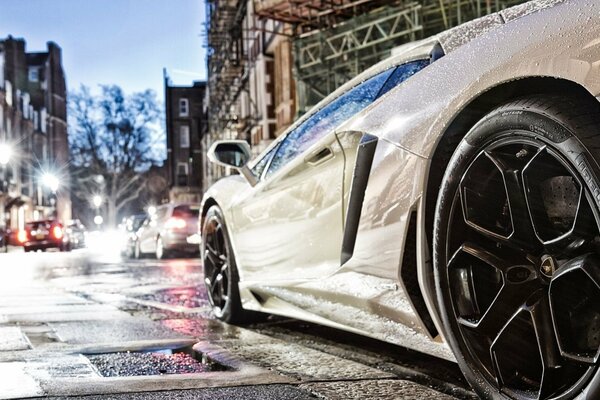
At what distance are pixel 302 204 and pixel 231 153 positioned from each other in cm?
137

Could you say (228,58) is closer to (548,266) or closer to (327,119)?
(327,119)

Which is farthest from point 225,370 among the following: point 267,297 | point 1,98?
point 1,98

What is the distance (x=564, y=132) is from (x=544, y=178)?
0.22m

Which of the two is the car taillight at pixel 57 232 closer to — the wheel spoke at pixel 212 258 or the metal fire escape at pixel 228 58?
the metal fire escape at pixel 228 58

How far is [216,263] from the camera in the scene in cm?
575

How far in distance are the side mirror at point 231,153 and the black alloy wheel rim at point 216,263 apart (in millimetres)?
502

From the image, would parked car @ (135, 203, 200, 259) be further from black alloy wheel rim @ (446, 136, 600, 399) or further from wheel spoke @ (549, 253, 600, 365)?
wheel spoke @ (549, 253, 600, 365)

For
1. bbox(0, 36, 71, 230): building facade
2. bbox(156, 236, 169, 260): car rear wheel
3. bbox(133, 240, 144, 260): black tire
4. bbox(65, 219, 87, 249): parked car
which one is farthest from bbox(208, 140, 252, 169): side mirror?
bbox(0, 36, 71, 230): building facade

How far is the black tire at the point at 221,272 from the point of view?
5445 millimetres

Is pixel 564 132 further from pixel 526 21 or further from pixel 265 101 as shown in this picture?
pixel 265 101

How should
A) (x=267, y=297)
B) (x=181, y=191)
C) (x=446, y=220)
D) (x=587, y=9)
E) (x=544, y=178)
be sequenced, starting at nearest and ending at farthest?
(x=587, y=9) → (x=544, y=178) → (x=446, y=220) → (x=267, y=297) → (x=181, y=191)

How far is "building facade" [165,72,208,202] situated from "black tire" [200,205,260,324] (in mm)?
63532

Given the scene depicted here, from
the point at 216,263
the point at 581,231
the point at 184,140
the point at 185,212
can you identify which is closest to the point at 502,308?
the point at 581,231

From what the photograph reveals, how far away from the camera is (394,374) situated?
3.61 m
